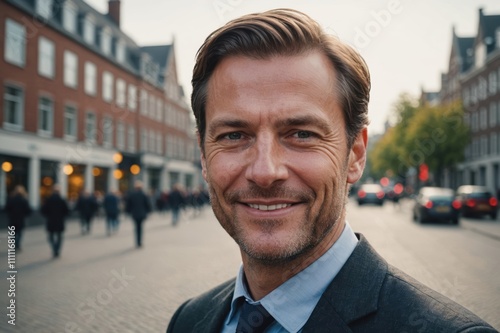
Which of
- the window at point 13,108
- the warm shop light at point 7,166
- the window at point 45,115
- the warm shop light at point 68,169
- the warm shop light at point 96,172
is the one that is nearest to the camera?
the warm shop light at point 7,166

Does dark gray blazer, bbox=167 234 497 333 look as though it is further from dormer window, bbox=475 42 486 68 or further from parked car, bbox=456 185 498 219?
dormer window, bbox=475 42 486 68

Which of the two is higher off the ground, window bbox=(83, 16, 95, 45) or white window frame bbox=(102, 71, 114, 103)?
window bbox=(83, 16, 95, 45)

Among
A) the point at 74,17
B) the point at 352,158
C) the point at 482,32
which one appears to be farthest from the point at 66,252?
the point at 482,32

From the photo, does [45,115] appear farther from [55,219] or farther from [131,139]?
[55,219]

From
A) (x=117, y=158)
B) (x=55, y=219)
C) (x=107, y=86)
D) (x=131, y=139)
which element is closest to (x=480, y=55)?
(x=131, y=139)

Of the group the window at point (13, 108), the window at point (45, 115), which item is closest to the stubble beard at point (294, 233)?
the window at point (13, 108)

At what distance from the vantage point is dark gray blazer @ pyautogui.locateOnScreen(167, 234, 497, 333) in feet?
3.87

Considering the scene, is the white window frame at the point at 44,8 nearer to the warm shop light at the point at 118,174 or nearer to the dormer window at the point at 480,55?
the warm shop light at the point at 118,174

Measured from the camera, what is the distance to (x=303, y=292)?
1456 millimetres

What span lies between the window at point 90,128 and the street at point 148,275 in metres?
13.7

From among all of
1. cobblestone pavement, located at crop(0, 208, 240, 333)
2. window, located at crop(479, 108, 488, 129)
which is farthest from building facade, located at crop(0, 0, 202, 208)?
window, located at crop(479, 108, 488, 129)

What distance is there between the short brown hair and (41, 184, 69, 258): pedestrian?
11.4 meters

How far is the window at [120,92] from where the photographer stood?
32.7m

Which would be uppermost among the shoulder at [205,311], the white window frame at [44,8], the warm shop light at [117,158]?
the white window frame at [44,8]
